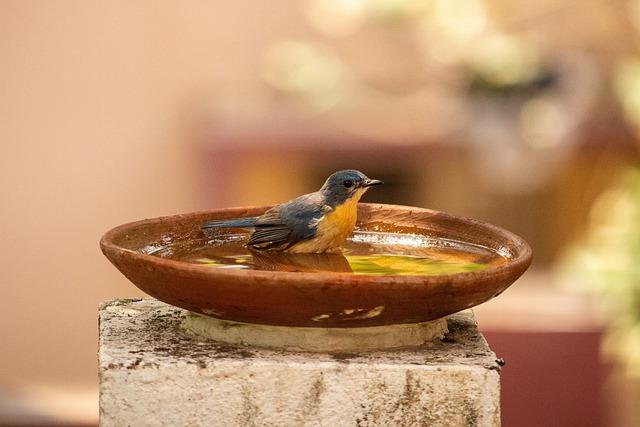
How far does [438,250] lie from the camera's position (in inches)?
124

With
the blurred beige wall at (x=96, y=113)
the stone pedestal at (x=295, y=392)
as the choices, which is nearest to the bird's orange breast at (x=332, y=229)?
the stone pedestal at (x=295, y=392)

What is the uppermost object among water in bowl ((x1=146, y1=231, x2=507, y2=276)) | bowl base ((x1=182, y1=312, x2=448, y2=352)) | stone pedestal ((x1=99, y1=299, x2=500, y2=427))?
water in bowl ((x1=146, y1=231, x2=507, y2=276))

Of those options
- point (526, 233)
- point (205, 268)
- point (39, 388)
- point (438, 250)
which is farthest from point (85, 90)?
point (205, 268)

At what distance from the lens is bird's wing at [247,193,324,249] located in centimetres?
307

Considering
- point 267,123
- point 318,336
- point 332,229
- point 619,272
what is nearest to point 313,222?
point 332,229

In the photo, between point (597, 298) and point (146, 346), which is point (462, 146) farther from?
point (146, 346)

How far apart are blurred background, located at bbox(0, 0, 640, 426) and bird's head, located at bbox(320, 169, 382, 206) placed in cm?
368

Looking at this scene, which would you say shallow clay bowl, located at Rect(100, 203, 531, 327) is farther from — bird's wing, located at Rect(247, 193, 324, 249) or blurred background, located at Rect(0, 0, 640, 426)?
blurred background, located at Rect(0, 0, 640, 426)

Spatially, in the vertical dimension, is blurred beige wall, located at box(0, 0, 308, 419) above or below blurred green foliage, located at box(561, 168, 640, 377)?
above

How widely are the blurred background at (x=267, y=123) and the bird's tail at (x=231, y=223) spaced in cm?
365

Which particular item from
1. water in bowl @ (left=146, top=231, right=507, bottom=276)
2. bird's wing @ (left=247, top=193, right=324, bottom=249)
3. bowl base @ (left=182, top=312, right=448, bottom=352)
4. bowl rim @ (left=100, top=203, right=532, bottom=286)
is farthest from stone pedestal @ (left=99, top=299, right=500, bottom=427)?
bird's wing @ (left=247, top=193, right=324, bottom=249)

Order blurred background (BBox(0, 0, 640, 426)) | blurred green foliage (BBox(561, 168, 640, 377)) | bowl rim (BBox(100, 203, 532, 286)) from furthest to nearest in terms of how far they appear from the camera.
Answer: blurred background (BBox(0, 0, 640, 426))
blurred green foliage (BBox(561, 168, 640, 377))
bowl rim (BBox(100, 203, 532, 286))

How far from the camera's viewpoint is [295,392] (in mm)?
2600

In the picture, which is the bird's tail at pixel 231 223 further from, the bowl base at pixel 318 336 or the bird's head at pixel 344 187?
the bowl base at pixel 318 336
